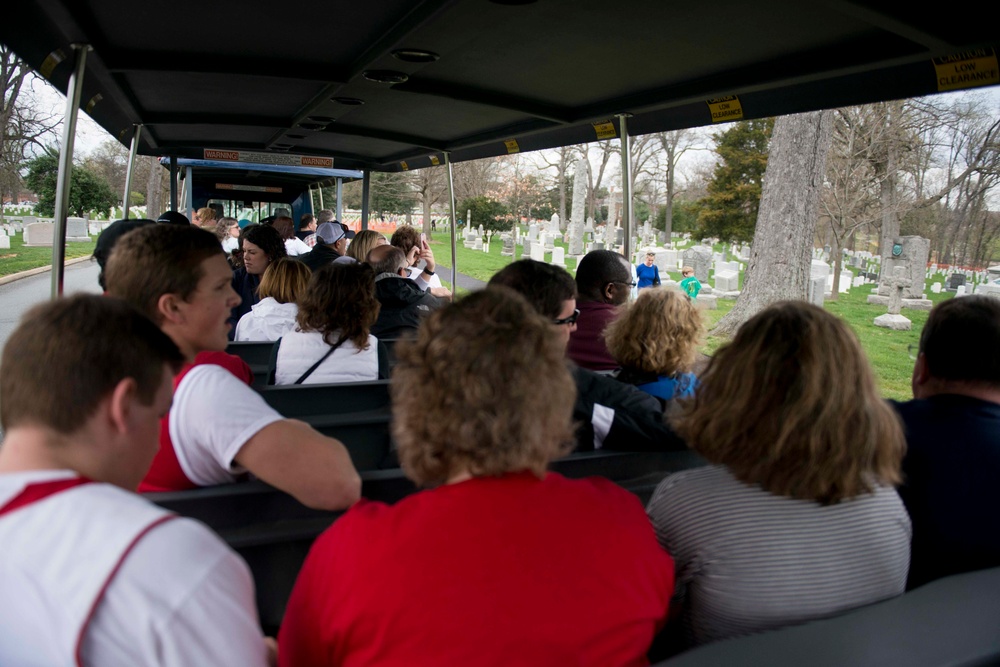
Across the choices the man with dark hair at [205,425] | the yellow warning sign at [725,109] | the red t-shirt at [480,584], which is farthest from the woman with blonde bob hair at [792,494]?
the yellow warning sign at [725,109]

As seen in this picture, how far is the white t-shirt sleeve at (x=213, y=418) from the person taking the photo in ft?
5.90

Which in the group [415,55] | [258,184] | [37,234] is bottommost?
[415,55]

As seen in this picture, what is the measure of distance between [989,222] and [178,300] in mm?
20064

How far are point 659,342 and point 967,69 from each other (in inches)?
62.5

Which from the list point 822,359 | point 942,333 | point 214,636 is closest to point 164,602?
point 214,636

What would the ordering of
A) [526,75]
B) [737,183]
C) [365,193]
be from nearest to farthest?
1. [526,75]
2. [365,193]
3. [737,183]

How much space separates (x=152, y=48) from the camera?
→ 149 inches

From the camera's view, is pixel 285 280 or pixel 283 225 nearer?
pixel 285 280

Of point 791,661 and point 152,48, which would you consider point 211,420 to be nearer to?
point 791,661

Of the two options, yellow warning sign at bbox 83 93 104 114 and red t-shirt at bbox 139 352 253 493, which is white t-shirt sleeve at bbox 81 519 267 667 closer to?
red t-shirt at bbox 139 352 253 493

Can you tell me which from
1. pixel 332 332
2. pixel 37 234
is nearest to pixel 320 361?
pixel 332 332

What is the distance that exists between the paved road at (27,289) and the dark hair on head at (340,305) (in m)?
6.40

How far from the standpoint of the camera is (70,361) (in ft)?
3.85

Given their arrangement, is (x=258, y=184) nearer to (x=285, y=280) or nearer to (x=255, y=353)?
(x=285, y=280)
